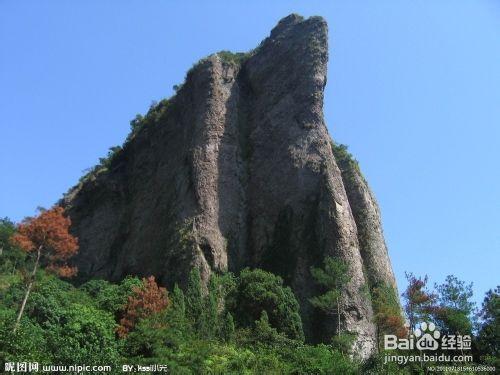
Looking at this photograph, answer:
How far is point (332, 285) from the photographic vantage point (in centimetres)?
3528

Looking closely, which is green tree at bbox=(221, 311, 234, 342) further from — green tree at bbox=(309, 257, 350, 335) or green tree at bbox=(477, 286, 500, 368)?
green tree at bbox=(477, 286, 500, 368)

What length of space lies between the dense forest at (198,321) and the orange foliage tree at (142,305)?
0.05m

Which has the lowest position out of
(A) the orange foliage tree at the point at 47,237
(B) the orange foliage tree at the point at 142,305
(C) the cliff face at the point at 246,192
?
(B) the orange foliage tree at the point at 142,305

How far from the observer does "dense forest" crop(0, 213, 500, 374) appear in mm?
25141

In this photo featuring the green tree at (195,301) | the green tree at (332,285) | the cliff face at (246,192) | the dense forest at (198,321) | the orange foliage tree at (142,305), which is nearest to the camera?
the dense forest at (198,321)

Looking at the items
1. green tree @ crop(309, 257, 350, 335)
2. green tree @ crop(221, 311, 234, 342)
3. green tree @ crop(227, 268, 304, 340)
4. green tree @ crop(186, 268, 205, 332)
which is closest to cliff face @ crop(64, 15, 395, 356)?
green tree @ crop(309, 257, 350, 335)

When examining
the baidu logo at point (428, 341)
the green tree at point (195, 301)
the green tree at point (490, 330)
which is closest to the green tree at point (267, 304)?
the green tree at point (195, 301)

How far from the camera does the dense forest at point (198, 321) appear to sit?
25.1m

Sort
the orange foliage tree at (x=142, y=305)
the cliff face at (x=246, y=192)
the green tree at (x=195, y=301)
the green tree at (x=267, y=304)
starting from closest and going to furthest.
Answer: the orange foliage tree at (x=142, y=305)
the green tree at (x=195, y=301)
the green tree at (x=267, y=304)
the cliff face at (x=246, y=192)

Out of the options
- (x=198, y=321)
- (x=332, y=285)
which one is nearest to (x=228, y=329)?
(x=198, y=321)

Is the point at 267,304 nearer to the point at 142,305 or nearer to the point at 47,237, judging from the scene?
the point at 142,305

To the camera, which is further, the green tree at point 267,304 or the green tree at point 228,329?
the green tree at point 267,304

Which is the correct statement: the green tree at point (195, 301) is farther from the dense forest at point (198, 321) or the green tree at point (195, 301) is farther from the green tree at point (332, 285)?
the green tree at point (332, 285)

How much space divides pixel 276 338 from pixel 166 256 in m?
11.3
